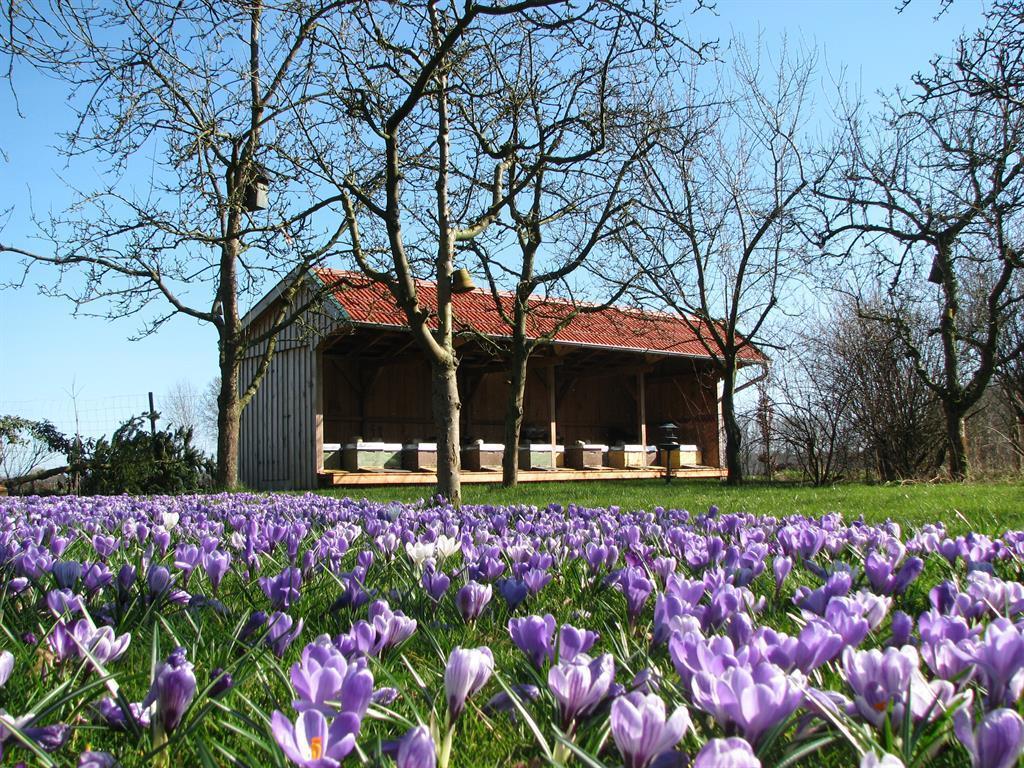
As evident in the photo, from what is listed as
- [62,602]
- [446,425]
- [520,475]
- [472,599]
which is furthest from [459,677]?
[520,475]

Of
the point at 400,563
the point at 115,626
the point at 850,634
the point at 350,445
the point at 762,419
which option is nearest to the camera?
the point at 850,634

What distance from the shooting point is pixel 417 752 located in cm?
72

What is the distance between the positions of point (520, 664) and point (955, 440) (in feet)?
52.0

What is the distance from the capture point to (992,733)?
731mm

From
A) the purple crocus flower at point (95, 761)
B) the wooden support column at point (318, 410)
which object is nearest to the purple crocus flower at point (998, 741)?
the purple crocus flower at point (95, 761)

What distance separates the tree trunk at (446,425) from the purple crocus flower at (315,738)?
6699 millimetres

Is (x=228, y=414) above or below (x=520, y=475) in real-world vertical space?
above

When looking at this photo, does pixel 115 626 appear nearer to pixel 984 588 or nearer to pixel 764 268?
pixel 984 588

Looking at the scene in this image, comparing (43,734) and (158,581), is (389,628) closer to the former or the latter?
(43,734)

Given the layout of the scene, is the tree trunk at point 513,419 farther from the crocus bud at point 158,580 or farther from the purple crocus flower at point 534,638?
the purple crocus flower at point 534,638

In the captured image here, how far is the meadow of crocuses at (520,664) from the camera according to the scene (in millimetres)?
823

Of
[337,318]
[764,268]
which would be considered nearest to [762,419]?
[764,268]

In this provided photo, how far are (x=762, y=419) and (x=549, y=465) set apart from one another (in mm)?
5964

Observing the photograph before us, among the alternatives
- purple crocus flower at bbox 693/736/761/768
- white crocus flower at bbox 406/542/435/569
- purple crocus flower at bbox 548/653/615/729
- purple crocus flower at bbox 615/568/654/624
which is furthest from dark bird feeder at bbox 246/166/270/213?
purple crocus flower at bbox 693/736/761/768
